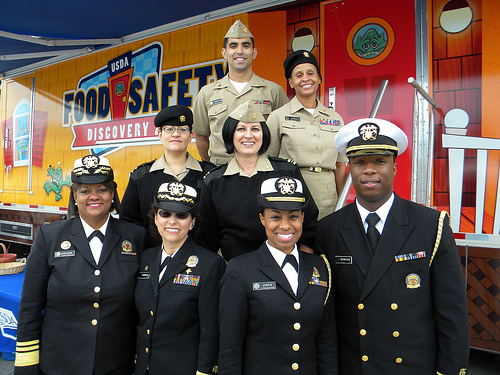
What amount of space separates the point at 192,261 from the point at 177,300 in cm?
21

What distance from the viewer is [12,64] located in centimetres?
685

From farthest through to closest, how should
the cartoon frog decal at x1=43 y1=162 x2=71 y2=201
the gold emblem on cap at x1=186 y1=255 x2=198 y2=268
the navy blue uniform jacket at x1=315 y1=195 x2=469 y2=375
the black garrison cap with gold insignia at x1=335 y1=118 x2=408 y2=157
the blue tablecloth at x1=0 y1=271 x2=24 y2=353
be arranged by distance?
the cartoon frog decal at x1=43 y1=162 x2=71 y2=201, the blue tablecloth at x1=0 y1=271 x2=24 y2=353, the gold emblem on cap at x1=186 y1=255 x2=198 y2=268, the black garrison cap with gold insignia at x1=335 y1=118 x2=408 y2=157, the navy blue uniform jacket at x1=315 y1=195 x2=469 y2=375

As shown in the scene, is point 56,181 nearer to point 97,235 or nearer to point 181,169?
point 181,169

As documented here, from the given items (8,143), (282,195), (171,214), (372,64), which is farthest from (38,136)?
(282,195)

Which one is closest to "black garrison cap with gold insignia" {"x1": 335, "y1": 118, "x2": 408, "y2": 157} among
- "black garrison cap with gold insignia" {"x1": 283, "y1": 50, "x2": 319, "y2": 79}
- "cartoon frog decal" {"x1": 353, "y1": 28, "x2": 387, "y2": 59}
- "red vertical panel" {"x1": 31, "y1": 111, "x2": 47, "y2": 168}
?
"black garrison cap with gold insignia" {"x1": 283, "y1": 50, "x2": 319, "y2": 79}

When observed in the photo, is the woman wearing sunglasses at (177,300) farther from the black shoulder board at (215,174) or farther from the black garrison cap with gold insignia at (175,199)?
the black shoulder board at (215,174)

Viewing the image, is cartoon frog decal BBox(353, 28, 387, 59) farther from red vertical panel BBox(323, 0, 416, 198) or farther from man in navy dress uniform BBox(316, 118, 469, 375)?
man in navy dress uniform BBox(316, 118, 469, 375)

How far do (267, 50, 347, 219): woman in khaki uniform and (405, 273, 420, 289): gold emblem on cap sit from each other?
1118mm

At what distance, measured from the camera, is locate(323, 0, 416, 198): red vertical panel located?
134 inches

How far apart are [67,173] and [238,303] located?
208 inches

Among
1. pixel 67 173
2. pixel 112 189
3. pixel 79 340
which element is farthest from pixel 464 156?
pixel 67 173

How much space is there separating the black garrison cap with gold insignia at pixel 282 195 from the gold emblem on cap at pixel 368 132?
1.20ft

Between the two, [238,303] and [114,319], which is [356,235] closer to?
[238,303]

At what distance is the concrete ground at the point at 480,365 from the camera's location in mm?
3359
